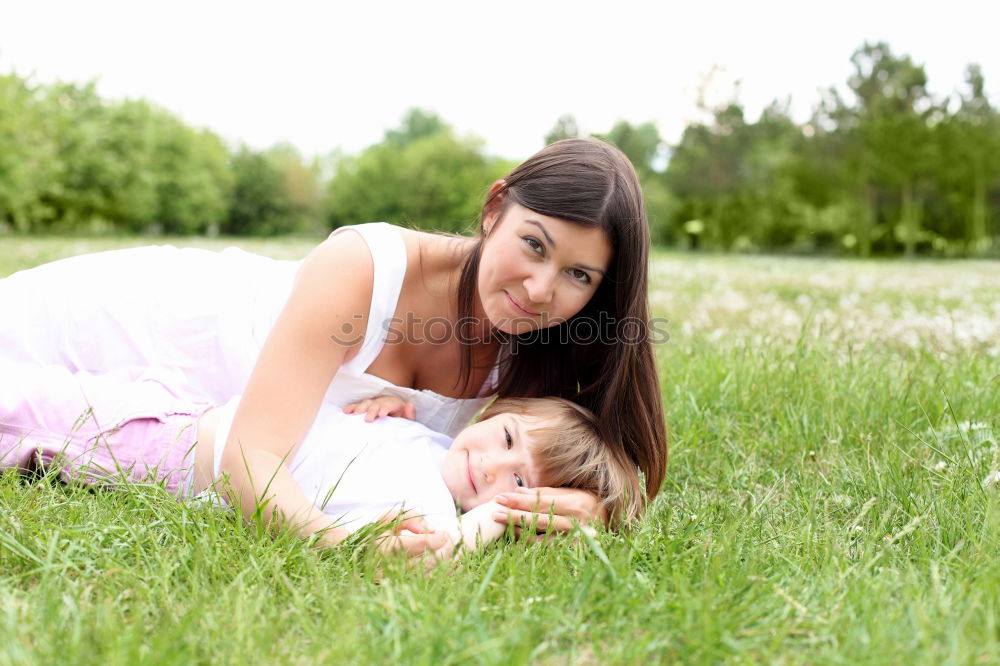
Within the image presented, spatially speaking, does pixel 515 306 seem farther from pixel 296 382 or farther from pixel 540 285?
pixel 296 382

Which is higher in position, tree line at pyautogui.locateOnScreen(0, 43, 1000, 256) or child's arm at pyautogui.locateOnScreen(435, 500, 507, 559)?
tree line at pyautogui.locateOnScreen(0, 43, 1000, 256)

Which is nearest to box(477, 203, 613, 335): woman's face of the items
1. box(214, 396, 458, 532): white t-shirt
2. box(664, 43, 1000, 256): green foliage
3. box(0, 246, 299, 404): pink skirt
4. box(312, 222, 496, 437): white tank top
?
box(312, 222, 496, 437): white tank top

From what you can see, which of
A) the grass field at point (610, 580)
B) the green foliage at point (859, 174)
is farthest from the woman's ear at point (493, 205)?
the green foliage at point (859, 174)

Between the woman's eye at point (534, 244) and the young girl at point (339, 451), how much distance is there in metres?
0.65

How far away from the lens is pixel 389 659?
171 cm

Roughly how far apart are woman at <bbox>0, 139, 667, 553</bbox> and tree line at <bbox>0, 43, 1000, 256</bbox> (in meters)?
26.5

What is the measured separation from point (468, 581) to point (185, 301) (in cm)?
197

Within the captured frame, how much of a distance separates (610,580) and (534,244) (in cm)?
111

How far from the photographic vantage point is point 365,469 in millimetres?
2793

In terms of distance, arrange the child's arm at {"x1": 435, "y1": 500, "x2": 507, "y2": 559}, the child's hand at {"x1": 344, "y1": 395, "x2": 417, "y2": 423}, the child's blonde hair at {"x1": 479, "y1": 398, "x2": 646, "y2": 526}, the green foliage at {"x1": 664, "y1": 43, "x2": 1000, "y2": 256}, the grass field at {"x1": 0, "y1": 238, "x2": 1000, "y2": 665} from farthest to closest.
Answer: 1. the green foliage at {"x1": 664, "y1": 43, "x2": 1000, "y2": 256}
2. the child's hand at {"x1": 344, "y1": 395, "x2": 417, "y2": 423}
3. the child's blonde hair at {"x1": 479, "y1": 398, "x2": 646, "y2": 526}
4. the child's arm at {"x1": 435, "y1": 500, "x2": 507, "y2": 559}
5. the grass field at {"x1": 0, "y1": 238, "x2": 1000, "y2": 665}

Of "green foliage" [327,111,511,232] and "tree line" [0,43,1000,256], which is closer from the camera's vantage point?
"tree line" [0,43,1000,256]

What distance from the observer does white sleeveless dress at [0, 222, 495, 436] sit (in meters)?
3.34

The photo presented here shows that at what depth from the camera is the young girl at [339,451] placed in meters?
2.74

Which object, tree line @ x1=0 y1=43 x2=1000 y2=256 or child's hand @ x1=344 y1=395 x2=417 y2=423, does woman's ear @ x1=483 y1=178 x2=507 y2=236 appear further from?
tree line @ x1=0 y1=43 x2=1000 y2=256
